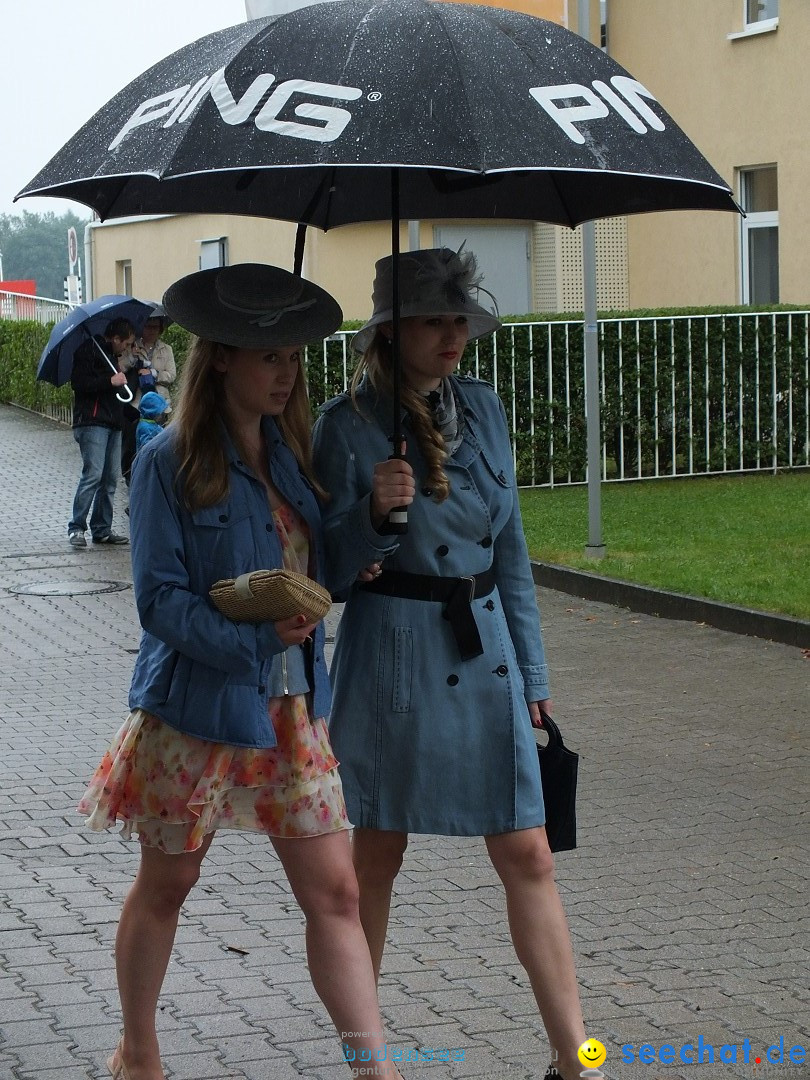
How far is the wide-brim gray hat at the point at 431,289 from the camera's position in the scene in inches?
152

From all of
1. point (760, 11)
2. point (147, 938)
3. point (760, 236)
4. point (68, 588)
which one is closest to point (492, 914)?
point (147, 938)

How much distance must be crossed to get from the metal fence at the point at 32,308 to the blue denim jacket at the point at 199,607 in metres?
→ 23.1

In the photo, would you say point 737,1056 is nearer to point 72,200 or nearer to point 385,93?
point 385,93

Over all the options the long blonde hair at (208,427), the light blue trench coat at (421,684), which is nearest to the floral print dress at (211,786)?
the light blue trench coat at (421,684)

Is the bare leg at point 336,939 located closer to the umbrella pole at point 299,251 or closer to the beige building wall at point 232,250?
the umbrella pole at point 299,251

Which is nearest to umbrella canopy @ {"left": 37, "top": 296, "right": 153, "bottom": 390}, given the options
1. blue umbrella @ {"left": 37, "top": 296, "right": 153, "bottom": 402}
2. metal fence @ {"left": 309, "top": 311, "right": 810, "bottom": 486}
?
blue umbrella @ {"left": 37, "top": 296, "right": 153, "bottom": 402}

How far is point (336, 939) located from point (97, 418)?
11599 millimetres

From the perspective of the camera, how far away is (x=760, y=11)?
21969 mm

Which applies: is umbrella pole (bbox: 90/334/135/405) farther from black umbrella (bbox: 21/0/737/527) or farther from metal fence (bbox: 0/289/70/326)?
metal fence (bbox: 0/289/70/326)

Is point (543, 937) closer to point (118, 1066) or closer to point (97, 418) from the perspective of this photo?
point (118, 1066)

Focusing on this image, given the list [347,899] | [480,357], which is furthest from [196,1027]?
[480,357]

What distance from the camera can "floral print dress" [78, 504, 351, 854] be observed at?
11.6 ft

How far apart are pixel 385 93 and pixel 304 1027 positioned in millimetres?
2289

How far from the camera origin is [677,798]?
655cm
